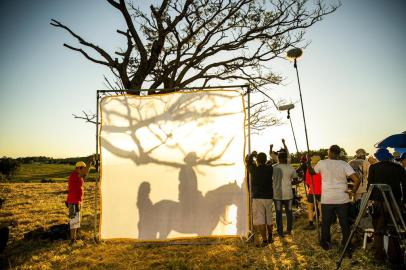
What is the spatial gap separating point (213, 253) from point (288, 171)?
116 inches

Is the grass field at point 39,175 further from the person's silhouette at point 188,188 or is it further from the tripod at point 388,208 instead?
the tripod at point 388,208

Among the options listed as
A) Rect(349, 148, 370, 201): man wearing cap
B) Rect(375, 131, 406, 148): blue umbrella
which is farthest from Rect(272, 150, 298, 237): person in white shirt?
Rect(375, 131, 406, 148): blue umbrella

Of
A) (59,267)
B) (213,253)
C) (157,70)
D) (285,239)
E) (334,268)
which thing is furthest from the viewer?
(157,70)

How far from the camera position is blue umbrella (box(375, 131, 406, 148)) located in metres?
10.0

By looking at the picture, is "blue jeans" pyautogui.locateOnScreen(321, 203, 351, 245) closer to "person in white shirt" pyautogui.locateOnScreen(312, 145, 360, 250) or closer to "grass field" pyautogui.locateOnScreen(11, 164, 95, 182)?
"person in white shirt" pyautogui.locateOnScreen(312, 145, 360, 250)

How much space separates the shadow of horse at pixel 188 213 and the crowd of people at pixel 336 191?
80 centimetres

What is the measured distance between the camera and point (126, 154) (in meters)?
6.59

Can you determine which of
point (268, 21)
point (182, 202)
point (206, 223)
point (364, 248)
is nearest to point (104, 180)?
point (182, 202)

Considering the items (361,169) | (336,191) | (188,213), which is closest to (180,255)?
A: (188,213)

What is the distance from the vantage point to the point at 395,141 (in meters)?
10.2

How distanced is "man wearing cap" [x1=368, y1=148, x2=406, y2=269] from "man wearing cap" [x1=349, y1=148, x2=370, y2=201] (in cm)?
268

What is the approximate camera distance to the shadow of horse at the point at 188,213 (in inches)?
249

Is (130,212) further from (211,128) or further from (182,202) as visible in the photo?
(211,128)

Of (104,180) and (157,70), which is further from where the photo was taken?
(157,70)
